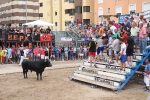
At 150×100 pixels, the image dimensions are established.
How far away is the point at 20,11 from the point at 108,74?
54.1m

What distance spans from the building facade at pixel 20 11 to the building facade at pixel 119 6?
926 inches

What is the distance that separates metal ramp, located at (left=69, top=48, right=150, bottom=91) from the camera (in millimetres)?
12430

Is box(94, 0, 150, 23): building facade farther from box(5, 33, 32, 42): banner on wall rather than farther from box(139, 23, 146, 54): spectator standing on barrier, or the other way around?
box(139, 23, 146, 54): spectator standing on barrier

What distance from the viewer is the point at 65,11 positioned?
5525 cm

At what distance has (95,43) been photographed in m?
14.6

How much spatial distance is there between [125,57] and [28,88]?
530 cm

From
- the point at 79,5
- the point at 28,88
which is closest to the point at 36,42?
the point at 28,88

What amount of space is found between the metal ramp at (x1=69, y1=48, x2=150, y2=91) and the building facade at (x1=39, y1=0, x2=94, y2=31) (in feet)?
99.4

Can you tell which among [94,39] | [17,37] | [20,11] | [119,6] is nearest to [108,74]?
[94,39]

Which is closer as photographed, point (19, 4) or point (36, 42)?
point (36, 42)

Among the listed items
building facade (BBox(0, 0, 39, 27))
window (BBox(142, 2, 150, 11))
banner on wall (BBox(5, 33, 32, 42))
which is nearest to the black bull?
banner on wall (BBox(5, 33, 32, 42))

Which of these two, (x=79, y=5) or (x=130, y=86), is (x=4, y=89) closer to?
(x=130, y=86)

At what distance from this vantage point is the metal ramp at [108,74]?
40.8 ft

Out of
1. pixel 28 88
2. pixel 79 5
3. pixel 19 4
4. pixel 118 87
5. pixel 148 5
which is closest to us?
pixel 118 87
